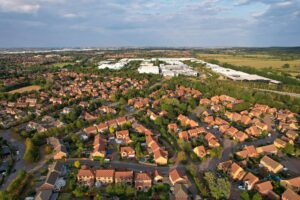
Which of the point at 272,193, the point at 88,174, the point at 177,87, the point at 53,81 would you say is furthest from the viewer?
the point at 53,81

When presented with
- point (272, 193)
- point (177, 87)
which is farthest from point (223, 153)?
point (177, 87)

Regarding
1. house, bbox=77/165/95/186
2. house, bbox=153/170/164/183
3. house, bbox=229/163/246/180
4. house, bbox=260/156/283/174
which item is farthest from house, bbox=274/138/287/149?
house, bbox=77/165/95/186

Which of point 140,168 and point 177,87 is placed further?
point 177,87

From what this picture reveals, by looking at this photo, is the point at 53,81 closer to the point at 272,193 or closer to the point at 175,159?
the point at 175,159

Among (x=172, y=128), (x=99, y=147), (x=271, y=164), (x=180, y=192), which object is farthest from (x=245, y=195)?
(x=99, y=147)

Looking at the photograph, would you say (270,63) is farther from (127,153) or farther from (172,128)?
(127,153)

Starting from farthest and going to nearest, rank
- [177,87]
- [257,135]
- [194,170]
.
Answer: [177,87] → [257,135] → [194,170]
